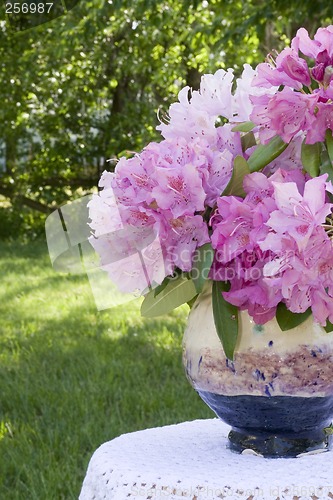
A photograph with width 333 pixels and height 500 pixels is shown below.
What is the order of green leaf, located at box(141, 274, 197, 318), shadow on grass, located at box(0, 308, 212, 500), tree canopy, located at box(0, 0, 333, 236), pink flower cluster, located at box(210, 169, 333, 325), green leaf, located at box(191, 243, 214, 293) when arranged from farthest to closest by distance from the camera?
1. tree canopy, located at box(0, 0, 333, 236)
2. shadow on grass, located at box(0, 308, 212, 500)
3. green leaf, located at box(141, 274, 197, 318)
4. green leaf, located at box(191, 243, 214, 293)
5. pink flower cluster, located at box(210, 169, 333, 325)

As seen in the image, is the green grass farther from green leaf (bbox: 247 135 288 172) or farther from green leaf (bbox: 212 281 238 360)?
green leaf (bbox: 247 135 288 172)

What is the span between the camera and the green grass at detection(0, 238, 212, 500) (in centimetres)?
309

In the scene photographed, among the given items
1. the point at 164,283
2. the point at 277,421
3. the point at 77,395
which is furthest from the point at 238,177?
the point at 77,395

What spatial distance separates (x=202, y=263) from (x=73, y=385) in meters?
2.91

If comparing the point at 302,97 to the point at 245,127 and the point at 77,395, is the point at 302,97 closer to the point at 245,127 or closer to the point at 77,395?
the point at 245,127

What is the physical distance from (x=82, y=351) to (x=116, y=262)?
138 inches

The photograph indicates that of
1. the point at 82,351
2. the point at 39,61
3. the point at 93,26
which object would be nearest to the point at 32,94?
the point at 39,61

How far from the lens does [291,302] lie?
122cm

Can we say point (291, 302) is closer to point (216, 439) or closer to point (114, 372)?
point (216, 439)

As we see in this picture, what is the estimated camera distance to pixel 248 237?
1.24 metres

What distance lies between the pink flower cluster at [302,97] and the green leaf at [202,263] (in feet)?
0.63

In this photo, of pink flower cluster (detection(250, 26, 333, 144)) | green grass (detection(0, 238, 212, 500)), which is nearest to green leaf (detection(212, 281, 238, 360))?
pink flower cluster (detection(250, 26, 333, 144))

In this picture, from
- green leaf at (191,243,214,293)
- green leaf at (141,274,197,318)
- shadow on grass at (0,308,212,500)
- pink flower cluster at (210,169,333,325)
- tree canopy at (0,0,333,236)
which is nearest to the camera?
pink flower cluster at (210,169,333,325)

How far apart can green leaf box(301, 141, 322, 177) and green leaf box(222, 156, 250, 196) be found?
3.3 inches
